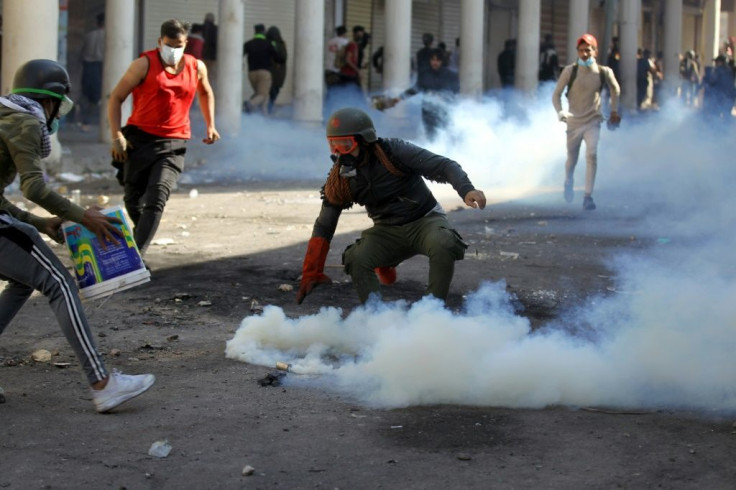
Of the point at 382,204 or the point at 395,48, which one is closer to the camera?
the point at 382,204

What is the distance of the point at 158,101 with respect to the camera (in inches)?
291

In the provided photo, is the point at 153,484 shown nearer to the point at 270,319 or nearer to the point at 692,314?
the point at 270,319

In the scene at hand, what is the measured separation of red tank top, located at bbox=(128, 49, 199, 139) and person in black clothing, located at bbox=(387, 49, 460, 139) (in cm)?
992

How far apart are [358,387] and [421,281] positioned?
276cm

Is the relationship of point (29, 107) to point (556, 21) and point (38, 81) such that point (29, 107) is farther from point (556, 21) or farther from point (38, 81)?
point (556, 21)

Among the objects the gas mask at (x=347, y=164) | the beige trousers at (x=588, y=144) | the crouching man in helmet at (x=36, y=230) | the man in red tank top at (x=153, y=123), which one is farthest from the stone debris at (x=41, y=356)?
the beige trousers at (x=588, y=144)

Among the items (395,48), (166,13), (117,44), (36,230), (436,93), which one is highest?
(166,13)

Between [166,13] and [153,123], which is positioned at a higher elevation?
[166,13]

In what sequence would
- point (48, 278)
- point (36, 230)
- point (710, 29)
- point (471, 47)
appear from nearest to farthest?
1. point (48, 278)
2. point (36, 230)
3. point (471, 47)
4. point (710, 29)

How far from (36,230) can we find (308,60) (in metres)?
14.7

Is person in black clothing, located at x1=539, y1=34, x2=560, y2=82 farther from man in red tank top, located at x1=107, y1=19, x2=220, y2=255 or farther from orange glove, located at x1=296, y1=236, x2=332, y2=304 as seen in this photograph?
orange glove, located at x1=296, y1=236, x2=332, y2=304

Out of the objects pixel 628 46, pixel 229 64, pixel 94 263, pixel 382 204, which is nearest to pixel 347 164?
pixel 382 204

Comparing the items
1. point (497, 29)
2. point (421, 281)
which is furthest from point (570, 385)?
point (497, 29)

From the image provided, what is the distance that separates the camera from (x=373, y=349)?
5.15 m
